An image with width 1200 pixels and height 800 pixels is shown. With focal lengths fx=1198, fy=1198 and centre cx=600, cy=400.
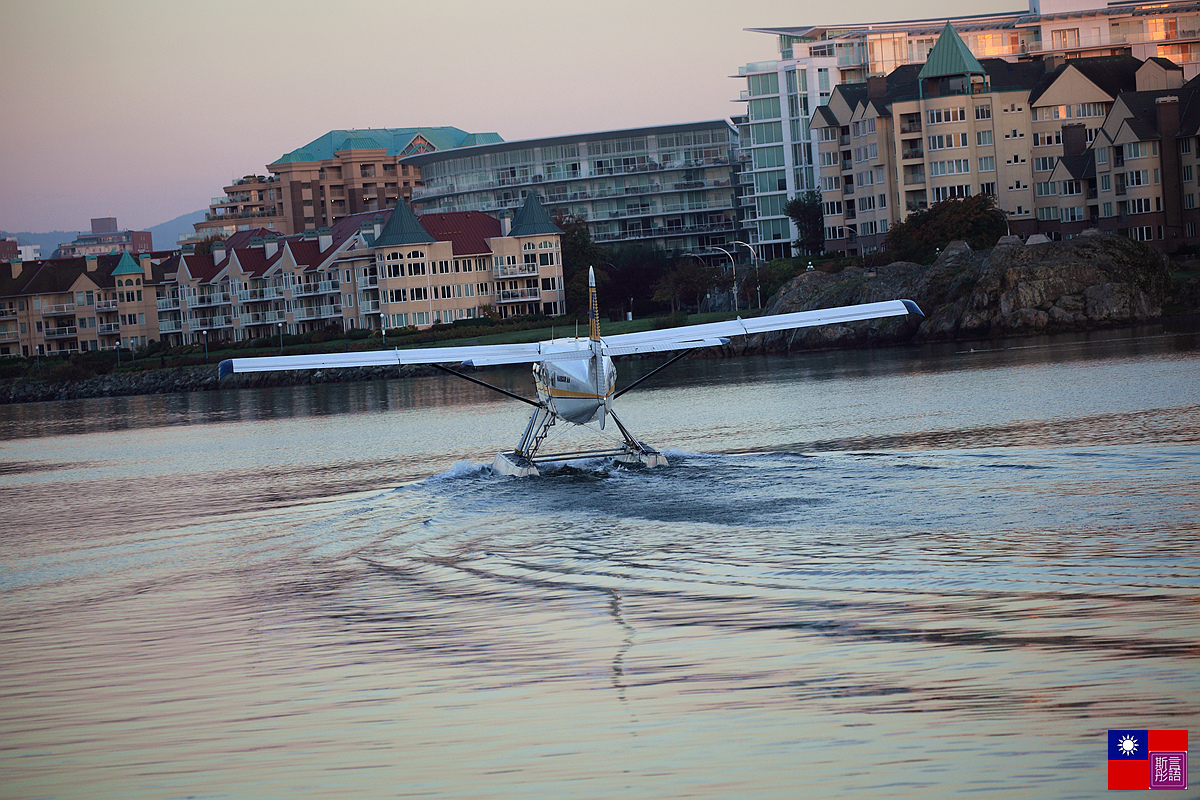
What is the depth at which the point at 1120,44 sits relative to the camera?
4970 inches

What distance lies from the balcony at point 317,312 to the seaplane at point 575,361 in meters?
90.4

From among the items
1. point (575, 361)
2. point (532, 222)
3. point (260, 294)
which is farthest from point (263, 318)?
point (575, 361)

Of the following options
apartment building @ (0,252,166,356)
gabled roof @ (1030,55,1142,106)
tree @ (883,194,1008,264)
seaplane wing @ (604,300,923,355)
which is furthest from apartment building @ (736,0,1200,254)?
seaplane wing @ (604,300,923,355)

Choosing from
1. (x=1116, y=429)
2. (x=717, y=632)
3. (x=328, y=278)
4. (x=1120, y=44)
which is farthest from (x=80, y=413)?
(x=1120, y=44)

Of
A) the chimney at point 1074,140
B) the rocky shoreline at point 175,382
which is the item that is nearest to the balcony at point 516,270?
the rocky shoreline at point 175,382

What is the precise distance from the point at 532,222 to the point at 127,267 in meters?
49.4

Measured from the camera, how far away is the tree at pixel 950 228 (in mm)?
82000

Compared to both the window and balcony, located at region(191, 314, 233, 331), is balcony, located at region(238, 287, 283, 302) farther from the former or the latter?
the window

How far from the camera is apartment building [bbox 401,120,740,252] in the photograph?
13750 cm

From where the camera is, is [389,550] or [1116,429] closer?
[389,550]

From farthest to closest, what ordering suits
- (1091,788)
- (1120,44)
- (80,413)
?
(1120,44) → (80,413) → (1091,788)

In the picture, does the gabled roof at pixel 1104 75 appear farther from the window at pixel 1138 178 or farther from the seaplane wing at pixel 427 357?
the seaplane wing at pixel 427 357

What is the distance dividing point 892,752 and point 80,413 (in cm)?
7832

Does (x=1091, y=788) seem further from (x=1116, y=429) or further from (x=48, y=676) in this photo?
(x=1116, y=429)
